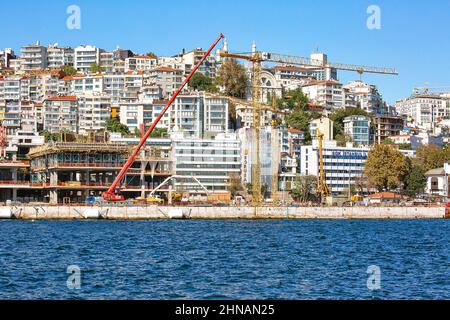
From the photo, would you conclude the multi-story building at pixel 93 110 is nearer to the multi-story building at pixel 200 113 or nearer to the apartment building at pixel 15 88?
the apartment building at pixel 15 88

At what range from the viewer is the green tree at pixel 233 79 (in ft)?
575

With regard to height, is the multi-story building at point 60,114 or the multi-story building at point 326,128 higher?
the multi-story building at point 60,114

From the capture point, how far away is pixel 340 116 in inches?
7279

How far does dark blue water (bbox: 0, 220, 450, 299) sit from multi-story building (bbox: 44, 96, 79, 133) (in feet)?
333

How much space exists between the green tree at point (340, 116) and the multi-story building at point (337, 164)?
23461mm

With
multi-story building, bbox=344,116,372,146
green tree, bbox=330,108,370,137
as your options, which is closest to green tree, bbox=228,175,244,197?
green tree, bbox=330,108,370,137

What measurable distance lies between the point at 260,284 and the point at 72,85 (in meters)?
167

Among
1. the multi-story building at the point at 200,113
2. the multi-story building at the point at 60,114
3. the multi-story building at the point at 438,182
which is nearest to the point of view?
the multi-story building at the point at 438,182

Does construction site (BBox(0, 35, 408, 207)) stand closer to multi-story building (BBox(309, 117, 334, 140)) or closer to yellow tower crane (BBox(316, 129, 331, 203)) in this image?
yellow tower crane (BBox(316, 129, 331, 203))

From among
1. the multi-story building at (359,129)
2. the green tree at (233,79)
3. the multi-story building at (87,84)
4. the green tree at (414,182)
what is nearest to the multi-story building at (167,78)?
the green tree at (233,79)

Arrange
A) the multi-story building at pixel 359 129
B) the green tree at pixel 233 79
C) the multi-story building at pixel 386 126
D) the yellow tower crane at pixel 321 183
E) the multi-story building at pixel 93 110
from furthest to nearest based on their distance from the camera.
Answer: the multi-story building at pixel 386 126 → the multi-story building at pixel 93 110 → the green tree at pixel 233 79 → the multi-story building at pixel 359 129 → the yellow tower crane at pixel 321 183

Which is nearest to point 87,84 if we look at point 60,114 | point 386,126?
point 60,114

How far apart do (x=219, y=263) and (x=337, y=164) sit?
109742mm
